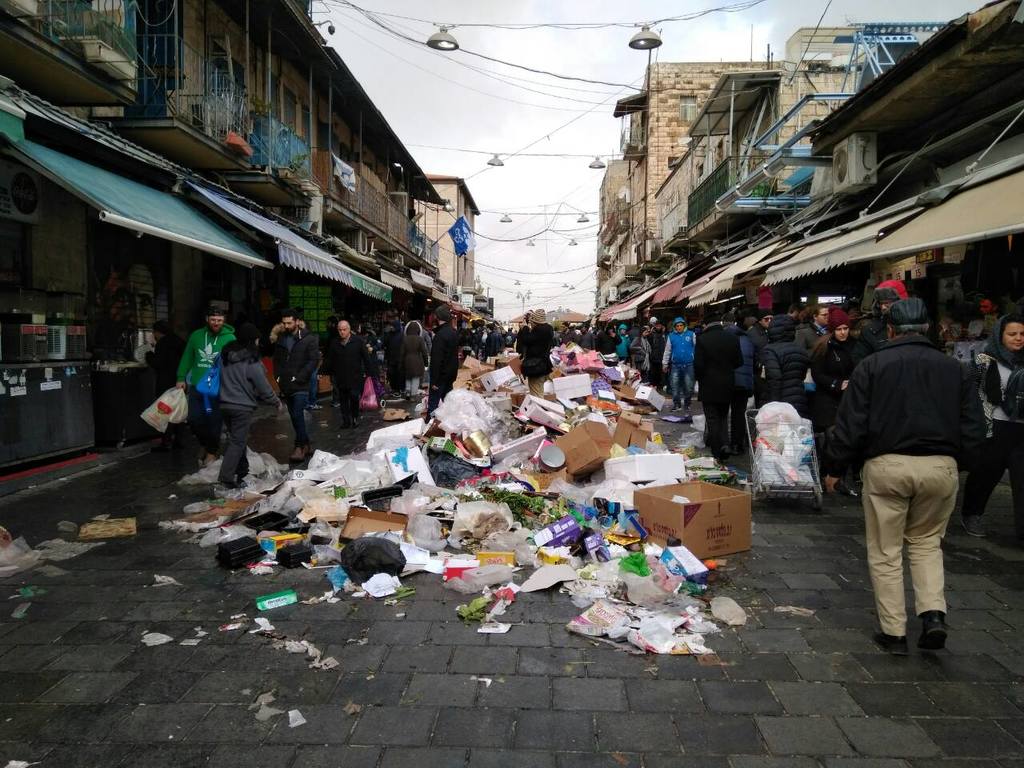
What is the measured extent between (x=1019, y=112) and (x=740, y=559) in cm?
588

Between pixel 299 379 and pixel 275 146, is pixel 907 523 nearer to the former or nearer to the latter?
pixel 299 379

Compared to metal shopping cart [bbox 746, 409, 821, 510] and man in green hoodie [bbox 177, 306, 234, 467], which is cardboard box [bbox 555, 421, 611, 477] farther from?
man in green hoodie [bbox 177, 306, 234, 467]

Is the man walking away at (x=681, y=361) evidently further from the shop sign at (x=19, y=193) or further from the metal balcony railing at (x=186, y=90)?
the shop sign at (x=19, y=193)

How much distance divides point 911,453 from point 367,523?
3.51 m

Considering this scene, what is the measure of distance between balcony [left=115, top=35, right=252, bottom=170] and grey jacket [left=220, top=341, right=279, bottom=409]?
17.2 feet

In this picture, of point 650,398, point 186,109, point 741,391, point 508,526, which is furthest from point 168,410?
point 650,398

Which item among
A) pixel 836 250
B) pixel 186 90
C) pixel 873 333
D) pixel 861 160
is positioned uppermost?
pixel 186 90

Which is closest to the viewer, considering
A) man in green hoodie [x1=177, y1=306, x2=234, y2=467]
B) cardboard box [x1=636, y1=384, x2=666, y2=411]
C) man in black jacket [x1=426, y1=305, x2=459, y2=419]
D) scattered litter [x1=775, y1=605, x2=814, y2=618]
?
scattered litter [x1=775, y1=605, x2=814, y2=618]

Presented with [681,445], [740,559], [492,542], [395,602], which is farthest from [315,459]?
[681,445]

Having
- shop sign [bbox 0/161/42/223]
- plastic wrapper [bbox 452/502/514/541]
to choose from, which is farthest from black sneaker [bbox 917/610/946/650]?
shop sign [bbox 0/161/42/223]

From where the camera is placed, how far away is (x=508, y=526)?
16.8ft

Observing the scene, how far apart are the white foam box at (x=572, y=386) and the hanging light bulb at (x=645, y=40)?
24.4 ft

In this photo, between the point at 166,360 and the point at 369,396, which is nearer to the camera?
the point at 166,360

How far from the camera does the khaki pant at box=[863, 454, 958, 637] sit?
129 inches
